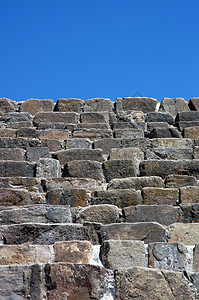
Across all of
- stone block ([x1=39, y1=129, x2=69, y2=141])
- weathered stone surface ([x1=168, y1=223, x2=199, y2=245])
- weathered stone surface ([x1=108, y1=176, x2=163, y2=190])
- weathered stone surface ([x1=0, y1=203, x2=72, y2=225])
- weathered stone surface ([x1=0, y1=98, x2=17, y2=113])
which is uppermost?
weathered stone surface ([x1=0, y1=98, x2=17, y2=113])

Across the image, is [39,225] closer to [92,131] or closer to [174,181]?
[174,181]

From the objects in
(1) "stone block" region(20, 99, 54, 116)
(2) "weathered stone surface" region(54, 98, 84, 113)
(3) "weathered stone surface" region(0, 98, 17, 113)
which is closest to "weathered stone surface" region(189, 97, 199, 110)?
(2) "weathered stone surface" region(54, 98, 84, 113)

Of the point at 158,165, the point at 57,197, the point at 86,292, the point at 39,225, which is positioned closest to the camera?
the point at 86,292

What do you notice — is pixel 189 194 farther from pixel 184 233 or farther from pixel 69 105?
pixel 69 105

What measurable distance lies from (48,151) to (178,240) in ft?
8.25

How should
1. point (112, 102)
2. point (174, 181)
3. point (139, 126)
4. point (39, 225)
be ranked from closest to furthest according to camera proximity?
point (39, 225)
point (174, 181)
point (139, 126)
point (112, 102)

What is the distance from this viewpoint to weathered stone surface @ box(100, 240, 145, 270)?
3.80 metres

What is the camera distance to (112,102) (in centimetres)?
862

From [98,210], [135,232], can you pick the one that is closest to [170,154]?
[98,210]

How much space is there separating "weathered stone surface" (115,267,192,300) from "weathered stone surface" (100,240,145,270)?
0.23 meters

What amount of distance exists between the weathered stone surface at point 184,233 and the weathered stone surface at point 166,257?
33cm

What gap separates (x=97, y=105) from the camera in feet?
27.7

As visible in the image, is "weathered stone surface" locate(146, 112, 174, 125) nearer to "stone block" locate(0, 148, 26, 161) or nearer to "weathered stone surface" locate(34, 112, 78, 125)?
"weathered stone surface" locate(34, 112, 78, 125)

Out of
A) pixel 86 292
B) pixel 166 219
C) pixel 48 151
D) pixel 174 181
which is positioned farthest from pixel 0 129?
pixel 86 292
